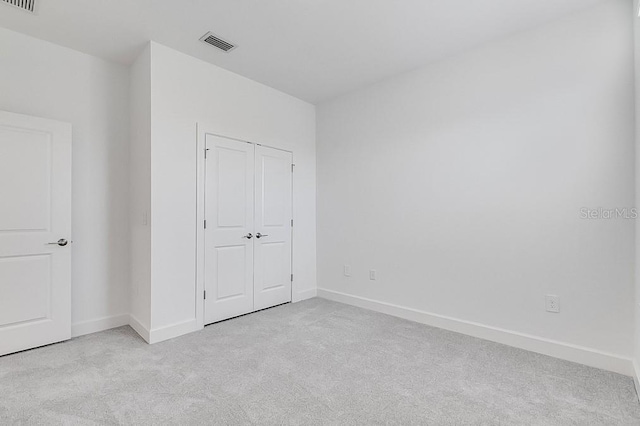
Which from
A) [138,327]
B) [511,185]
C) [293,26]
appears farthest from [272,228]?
[511,185]

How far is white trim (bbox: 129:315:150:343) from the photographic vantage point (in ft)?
9.33

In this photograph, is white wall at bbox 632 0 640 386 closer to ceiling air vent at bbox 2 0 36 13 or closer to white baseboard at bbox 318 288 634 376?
white baseboard at bbox 318 288 634 376

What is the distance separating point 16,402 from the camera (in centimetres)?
189

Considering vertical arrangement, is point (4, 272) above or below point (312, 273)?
above

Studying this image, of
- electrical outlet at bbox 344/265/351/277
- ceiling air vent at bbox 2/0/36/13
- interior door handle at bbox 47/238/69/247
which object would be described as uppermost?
ceiling air vent at bbox 2/0/36/13

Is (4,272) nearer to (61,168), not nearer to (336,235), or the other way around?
(61,168)

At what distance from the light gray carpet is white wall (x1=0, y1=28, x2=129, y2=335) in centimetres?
45

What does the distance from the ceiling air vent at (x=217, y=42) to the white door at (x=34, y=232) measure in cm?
152

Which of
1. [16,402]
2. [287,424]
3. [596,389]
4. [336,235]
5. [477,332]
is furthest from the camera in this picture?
[336,235]

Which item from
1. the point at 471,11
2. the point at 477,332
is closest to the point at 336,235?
the point at 477,332

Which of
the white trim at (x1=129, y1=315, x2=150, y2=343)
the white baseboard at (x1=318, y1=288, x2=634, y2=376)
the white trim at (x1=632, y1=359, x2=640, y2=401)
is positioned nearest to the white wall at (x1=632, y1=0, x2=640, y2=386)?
the white trim at (x1=632, y1=359, x2=640, y2=401)

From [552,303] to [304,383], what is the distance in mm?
2143

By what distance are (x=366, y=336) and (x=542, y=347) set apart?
1476 millimetres

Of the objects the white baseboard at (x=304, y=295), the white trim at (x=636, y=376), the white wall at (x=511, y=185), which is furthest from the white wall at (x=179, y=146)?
the white trim at (x=636, y=376)
